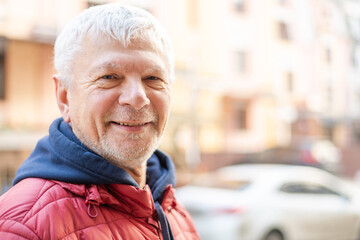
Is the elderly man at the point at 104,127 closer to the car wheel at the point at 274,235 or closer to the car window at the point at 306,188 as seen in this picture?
the car wheel at the point at 274,235

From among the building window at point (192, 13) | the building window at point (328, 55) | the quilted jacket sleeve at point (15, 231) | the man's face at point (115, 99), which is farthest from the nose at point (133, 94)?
the building window at point (328, 55)

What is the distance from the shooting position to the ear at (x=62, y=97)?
3.86 ft

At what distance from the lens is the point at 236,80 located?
15.7 metres

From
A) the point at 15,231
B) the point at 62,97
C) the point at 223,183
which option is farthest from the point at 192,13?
the point at 15,231

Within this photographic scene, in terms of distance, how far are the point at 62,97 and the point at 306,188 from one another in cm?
490

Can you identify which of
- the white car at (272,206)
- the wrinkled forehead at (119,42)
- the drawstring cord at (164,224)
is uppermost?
the wrinkled forehead at (119,42)

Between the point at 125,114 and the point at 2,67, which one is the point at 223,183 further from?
the point at 2,67

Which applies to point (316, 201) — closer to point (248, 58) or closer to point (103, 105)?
point (103, 105)

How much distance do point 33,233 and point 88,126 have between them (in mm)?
314

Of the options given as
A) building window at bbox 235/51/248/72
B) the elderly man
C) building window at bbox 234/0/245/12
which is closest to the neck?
the elderly man

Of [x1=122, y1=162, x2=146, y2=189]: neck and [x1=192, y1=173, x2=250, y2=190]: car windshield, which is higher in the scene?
[x1=122, y1=162, x2=146, y2=189]: neck

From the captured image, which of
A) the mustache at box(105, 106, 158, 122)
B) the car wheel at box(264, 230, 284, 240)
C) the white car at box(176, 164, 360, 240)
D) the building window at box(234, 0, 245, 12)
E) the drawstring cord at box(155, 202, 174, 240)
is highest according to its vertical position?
the building window at box(234, 0, 245, 12)

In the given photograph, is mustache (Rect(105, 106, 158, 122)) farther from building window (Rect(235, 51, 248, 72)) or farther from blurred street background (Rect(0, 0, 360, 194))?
building window (Rect(235, 51, 248, 72))

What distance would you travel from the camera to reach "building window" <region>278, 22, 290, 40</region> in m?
17.0
